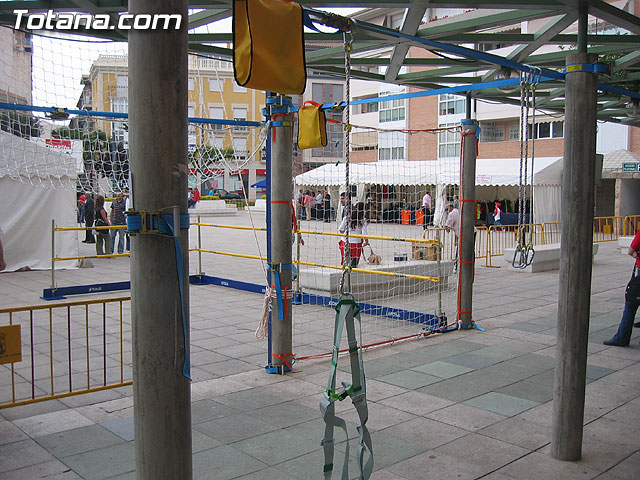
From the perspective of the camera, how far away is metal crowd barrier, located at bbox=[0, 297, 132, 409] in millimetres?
5746

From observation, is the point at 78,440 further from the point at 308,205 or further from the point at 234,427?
the point at 308,205

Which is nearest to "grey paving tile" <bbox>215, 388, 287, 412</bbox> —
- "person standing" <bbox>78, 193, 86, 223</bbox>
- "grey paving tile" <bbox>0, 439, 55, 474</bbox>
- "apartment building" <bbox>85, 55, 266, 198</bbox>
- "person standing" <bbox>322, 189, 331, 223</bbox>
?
"grey paving tile" <bbox>0, 439, 55, 474</bbox>

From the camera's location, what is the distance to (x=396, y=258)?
42.9 feet

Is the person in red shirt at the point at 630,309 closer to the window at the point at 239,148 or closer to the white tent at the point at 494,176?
the window at the point at 239,148

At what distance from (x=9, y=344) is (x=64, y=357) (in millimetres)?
2161

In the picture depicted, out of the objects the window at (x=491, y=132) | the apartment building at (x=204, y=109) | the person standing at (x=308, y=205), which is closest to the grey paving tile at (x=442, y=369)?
the apartment building at (x=204, y=109)

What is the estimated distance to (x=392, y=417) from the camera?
5.39 metres

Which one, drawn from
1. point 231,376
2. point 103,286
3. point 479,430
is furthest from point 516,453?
point 103,286

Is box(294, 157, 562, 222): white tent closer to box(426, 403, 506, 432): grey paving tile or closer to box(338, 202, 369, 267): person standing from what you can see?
box(338, 202, 369, 267): person standing

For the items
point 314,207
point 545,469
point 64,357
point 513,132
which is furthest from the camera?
point 513,132

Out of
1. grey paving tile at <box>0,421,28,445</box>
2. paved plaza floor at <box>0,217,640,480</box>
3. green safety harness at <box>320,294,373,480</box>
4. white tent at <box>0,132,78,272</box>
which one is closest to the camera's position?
green safety harness at <box>320,294,373,480</box>

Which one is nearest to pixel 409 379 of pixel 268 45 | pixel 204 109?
pixel 268 45

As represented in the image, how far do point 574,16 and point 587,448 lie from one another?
3850 millimetres

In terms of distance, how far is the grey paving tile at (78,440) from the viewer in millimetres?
4614
